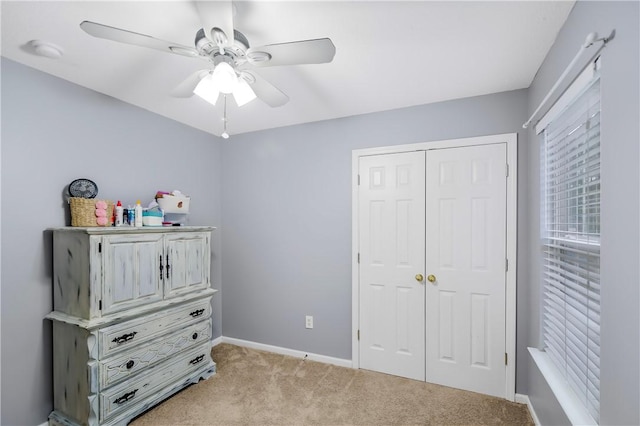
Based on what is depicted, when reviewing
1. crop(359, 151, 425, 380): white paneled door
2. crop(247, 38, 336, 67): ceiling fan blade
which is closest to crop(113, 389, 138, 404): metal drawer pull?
crop(359, 151, 425, 380): white paneled door

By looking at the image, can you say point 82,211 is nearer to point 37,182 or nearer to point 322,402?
point 37,182

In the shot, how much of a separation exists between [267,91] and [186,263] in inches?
64.2

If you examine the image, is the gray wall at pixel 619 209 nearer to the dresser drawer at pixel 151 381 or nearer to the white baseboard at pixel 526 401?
the white baseboard at pixel 526 401

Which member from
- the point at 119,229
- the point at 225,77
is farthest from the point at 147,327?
the point at 225,77

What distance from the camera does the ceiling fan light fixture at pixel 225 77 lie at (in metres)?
1.46

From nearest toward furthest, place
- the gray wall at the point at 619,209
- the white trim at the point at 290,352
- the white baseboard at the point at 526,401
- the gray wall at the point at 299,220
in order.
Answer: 1. the gray wall at the point at 619,209
2. the white baseboard at the point at 526,401
3. the gray wall at the point at 299,220
4. the white trim at the point at 290,352

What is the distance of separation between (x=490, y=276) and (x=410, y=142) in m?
1.29

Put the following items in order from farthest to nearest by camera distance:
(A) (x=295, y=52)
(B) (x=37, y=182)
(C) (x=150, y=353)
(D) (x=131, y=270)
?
1. (C) (x=150, y=353)
2. (D) (x=131, y=270)
3. (B) (x=37, y=182)
4. (A) (x=295, y=52)

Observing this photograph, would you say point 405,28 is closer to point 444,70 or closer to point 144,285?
point 444,70

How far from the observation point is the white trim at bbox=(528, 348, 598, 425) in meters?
1.31

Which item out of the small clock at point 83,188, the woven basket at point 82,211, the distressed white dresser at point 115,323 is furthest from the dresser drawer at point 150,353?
the small clock at point 83,188

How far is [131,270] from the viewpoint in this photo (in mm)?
2135

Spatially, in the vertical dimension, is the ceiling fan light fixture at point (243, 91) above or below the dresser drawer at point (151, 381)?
above

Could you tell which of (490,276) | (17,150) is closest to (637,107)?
(490,276)
